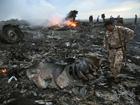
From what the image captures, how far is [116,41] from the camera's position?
23.1ft

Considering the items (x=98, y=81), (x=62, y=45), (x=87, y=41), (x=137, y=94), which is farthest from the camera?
(x=87, y=41)

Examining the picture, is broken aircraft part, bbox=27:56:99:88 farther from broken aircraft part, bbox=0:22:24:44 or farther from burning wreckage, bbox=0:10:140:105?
broken aircraft part, bbox=0:22:24:44

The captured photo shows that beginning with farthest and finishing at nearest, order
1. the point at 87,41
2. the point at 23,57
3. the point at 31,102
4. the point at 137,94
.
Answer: the point at 87,41 → the point at 23,57 → the point at 137,94 → the point at 31,102

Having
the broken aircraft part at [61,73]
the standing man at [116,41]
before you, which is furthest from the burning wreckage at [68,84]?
the standing man at [116,41]

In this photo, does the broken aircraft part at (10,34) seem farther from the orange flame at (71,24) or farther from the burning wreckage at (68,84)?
the orange flame at (71,24)

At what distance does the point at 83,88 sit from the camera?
664 centimetres

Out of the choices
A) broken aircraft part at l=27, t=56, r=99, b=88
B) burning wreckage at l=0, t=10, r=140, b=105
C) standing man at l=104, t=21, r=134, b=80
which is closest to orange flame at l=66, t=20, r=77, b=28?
burning wreckage at l=0, t=10, r=140, b=105

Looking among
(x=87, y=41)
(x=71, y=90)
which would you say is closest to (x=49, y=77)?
(x=71, y=90)

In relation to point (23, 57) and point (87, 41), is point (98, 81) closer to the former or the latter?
point (23, 57)

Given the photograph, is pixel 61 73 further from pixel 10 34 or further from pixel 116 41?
pixel 10 34

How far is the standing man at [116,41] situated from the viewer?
6934 millimetres

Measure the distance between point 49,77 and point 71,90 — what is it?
0.72 meters

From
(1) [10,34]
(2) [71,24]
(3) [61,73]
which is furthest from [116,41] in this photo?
(2) [71,24]

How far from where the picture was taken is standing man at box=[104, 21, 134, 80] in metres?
6.93
